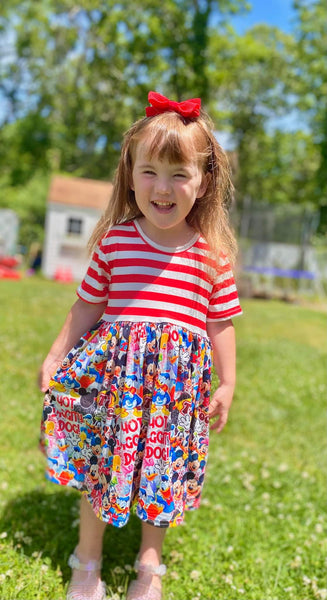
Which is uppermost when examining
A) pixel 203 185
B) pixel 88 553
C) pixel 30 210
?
pixel 203 185

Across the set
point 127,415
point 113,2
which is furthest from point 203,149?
point 113,2

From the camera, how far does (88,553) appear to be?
8.31ft

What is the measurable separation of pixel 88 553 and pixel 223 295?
4.33ft

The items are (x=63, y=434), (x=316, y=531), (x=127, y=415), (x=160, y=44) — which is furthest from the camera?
(x=160, y=44)

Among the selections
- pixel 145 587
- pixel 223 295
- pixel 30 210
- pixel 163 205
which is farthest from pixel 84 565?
pixel 30 210

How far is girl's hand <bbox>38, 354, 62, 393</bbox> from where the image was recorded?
2484 millimetres

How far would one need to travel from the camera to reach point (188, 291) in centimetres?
236

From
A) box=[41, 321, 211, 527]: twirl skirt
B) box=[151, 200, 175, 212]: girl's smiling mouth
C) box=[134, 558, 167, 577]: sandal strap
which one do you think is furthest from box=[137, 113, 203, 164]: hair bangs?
box=[134, 558, 167, 577]: sandal strap

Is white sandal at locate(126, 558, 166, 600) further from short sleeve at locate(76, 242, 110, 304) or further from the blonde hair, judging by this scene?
the blonde hair

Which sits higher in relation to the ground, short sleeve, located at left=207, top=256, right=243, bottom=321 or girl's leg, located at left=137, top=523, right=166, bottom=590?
short sleeve, located at left=207, top=256, right=243, bottom=321

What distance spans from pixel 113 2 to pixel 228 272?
27238 millimetres

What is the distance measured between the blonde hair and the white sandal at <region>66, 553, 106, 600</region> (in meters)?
1.44

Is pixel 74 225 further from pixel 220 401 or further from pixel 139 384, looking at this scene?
pixel 139 384

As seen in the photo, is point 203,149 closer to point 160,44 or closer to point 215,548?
point 215,548
